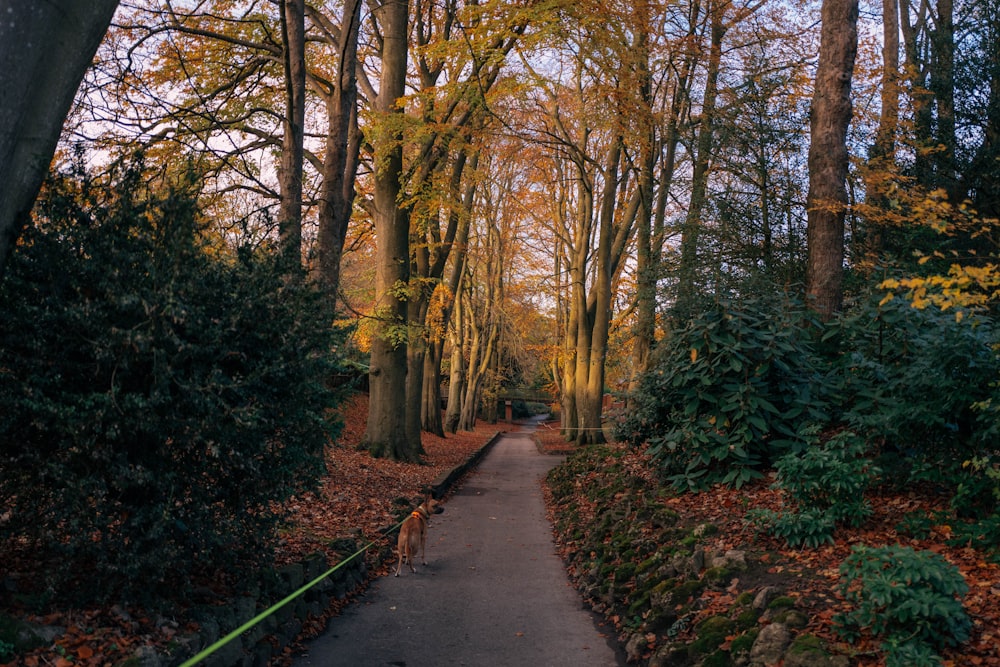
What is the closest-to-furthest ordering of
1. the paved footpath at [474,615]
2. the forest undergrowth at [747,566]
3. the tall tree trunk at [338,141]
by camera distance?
the forest undergrowth at [747,566] < the paved footpath at [474,615] < the tall tree trunk at [338,141]

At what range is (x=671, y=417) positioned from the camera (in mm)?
10695

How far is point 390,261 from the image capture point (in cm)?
1833

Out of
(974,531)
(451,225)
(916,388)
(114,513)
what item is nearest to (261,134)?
(451,225)

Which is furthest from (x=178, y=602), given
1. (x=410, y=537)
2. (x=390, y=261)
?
(x=390, y=261)

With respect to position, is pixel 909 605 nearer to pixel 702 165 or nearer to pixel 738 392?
pixel 738 392

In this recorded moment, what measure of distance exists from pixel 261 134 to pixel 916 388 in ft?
41.4

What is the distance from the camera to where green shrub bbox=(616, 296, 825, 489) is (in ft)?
31.2

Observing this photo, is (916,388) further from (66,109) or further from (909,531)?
(66,109)

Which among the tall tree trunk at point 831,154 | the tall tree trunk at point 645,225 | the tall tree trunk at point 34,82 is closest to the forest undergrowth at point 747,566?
the tall tree trunk at point 831,154

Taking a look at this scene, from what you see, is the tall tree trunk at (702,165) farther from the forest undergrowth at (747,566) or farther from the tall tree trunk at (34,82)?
the tall tree trunk at (34,82)

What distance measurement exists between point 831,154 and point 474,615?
8972mm

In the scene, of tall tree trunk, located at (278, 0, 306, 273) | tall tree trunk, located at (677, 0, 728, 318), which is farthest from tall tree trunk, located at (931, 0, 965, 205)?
tall tree trunk, located at (278, 0, 306, 273)

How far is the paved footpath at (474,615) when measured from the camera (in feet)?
21.7

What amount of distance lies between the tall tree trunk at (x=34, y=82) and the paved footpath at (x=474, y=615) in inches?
161
